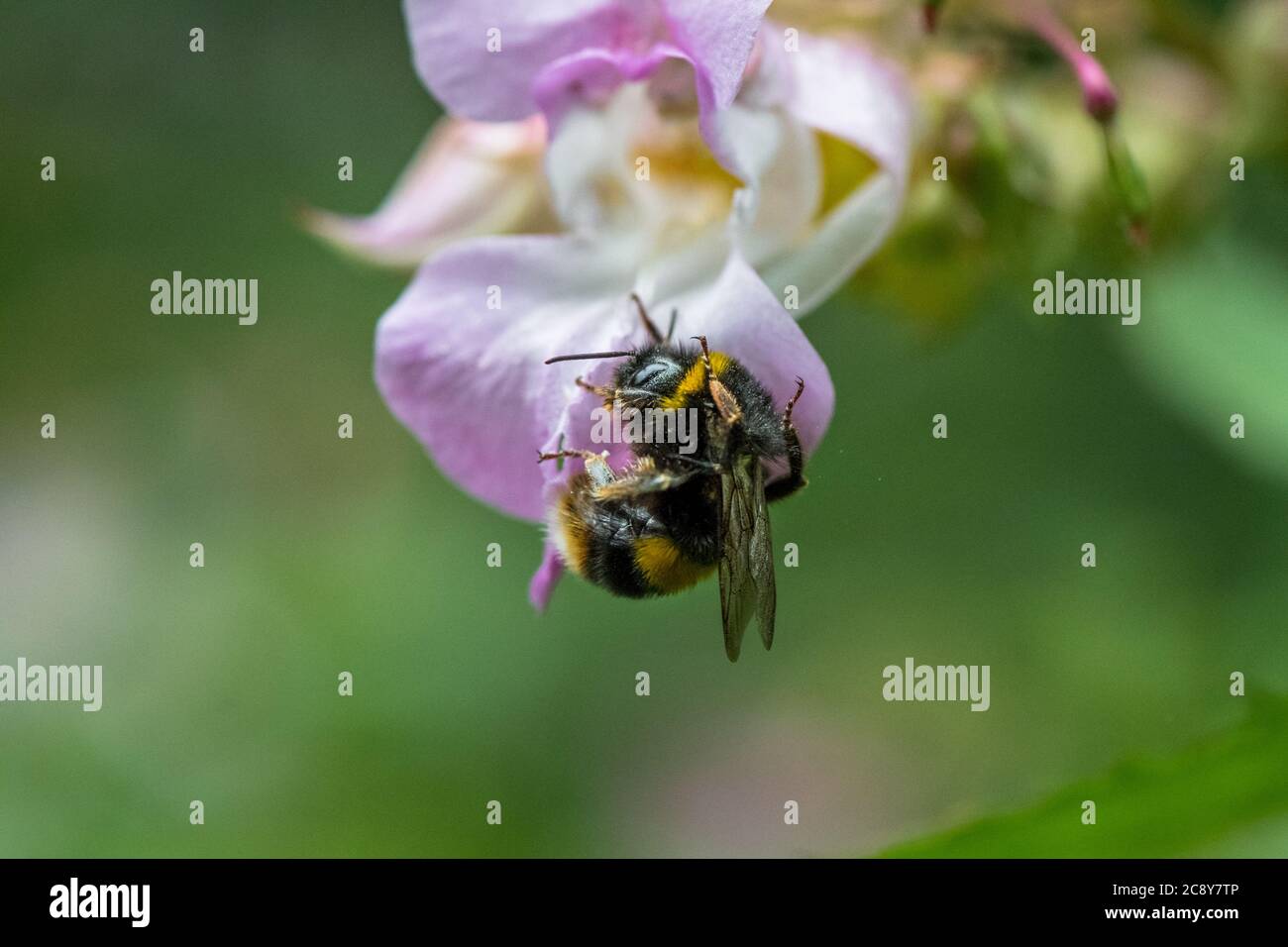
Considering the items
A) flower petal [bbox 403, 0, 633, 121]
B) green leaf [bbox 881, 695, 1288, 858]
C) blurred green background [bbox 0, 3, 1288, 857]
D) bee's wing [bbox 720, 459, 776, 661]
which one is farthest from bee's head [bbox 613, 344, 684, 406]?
blurred green background [bbox 0, 3, 1288, 857]

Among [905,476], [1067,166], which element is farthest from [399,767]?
[1067,166]

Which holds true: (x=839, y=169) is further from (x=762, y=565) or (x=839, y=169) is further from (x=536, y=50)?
(x=762, y=565)

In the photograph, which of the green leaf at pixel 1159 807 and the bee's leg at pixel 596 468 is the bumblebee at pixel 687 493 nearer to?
the bee's leg at pixel 596 468

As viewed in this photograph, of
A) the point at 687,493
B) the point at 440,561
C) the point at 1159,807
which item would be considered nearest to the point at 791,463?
the point at 687,493

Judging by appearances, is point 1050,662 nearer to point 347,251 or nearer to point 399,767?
point 399,767
